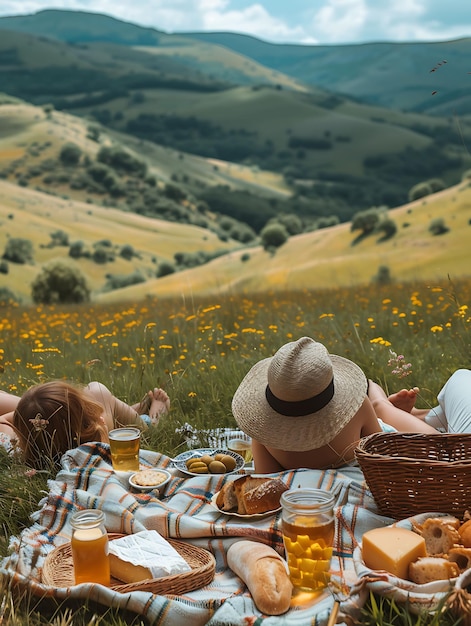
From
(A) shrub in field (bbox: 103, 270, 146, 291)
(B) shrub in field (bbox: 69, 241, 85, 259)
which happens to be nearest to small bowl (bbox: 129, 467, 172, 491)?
(A) shrub in field (bbox: 103, 270, 146, 291)

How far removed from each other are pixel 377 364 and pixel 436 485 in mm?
2716

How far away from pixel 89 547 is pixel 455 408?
248cm

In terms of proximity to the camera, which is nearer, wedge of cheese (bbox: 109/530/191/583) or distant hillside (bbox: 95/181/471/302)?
wedge of cheese (bbox: 109/530/191/583)

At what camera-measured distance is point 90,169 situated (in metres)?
117

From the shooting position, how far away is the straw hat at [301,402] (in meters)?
3.36

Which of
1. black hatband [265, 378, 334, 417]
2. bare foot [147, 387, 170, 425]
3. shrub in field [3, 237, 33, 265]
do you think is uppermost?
black hatband [265, 378, 334, 417]

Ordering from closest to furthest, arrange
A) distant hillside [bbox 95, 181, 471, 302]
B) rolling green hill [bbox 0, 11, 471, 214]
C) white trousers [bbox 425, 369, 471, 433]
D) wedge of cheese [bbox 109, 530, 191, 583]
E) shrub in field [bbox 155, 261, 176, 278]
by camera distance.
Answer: wedge of cheese [bbox 109, 530, 191, 583] → white trousers [bbox 425, 369, 471, 433] → distant hillside [bbox 95, 181, 471, 302] → shrub in field [bbox 155, 261, 176, 278] → rolling green hill [bbox 0, 11, 471, 214]

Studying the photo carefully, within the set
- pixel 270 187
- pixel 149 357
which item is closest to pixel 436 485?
pixel 149 357

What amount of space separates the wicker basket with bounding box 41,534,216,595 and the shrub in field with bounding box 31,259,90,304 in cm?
4174

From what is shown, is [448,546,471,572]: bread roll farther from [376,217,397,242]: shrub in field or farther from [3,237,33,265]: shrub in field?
[3,237,33,265]: shrub in field

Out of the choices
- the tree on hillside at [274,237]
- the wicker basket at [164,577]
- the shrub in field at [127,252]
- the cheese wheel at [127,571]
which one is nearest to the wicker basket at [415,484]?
the wicker basket at [164,577]

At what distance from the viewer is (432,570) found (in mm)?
2582

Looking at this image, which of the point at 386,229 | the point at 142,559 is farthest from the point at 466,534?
the point at 386,229

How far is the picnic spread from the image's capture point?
8.43 ft
